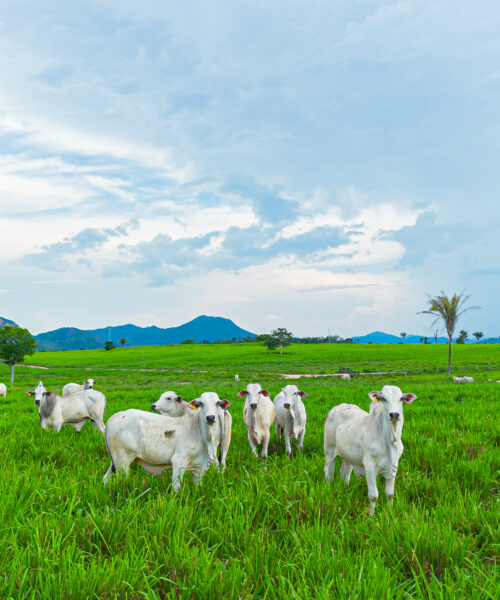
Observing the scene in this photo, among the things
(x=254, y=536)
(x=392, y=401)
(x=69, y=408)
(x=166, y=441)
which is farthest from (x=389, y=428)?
(x=69, y=408)

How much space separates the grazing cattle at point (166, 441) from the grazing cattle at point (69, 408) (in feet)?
15.1

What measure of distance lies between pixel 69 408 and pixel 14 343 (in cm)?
3669

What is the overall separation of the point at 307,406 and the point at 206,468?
7631mm

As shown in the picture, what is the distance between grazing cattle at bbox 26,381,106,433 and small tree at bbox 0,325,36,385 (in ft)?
118

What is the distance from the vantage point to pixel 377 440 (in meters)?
4.82

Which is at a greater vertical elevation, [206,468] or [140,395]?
[206,468]

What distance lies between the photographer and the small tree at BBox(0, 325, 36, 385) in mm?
39656

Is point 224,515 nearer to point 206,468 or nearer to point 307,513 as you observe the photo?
point 307,513

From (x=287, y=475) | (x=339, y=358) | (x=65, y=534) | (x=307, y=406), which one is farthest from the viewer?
(x=339, y=358)

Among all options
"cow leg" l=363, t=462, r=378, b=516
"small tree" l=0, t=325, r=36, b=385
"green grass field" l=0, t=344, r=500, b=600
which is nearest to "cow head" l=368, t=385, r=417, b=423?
"cow leg" l=363, t=462, r=378, b=516

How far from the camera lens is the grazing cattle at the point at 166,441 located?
18.4 feet

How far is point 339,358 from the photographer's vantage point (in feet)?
225

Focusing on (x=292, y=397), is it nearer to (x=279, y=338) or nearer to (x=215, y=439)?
(x=215, y=439)

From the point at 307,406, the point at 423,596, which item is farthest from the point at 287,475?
the point at 307,406
